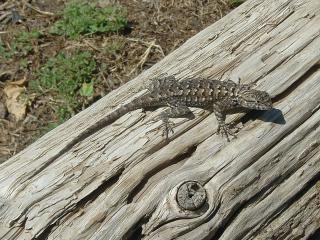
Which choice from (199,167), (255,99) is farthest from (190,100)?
(199,167)

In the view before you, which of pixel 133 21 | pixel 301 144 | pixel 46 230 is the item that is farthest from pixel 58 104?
pixel 301 144

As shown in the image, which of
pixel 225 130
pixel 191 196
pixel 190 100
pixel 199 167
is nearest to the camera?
pixel 191 196

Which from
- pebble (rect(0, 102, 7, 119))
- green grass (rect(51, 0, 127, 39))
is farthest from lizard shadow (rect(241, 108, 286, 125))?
pebble (rect(0, 102, 7, 119))

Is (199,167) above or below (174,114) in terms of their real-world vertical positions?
below

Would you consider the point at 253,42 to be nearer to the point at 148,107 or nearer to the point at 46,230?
the point at 148,107

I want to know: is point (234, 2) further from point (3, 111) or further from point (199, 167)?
point (199, 167)

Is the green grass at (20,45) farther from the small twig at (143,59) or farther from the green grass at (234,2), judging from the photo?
the green grass at (234,2)

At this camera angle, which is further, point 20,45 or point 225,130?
point 20,45
